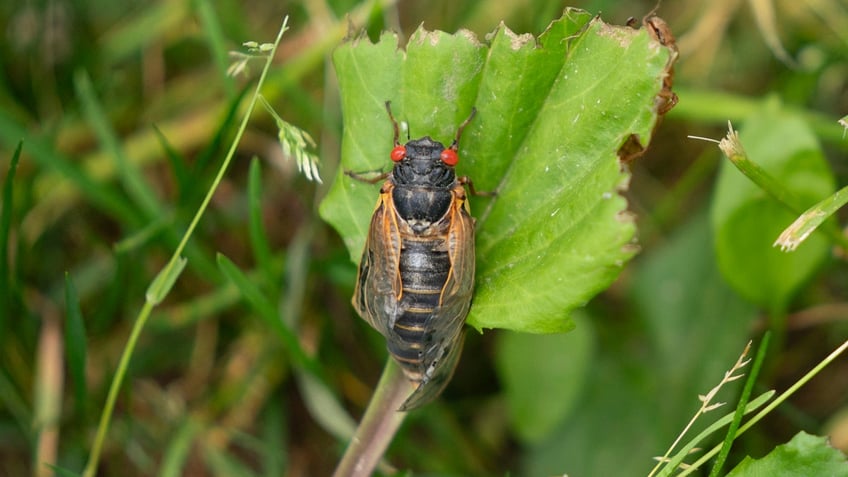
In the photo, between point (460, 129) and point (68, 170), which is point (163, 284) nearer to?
point (68, 170)

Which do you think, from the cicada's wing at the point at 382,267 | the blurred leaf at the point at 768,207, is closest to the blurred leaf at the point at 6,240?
the cicada's wing at the point at 382,267

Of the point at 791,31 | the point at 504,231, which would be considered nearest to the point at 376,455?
the point at 504,231

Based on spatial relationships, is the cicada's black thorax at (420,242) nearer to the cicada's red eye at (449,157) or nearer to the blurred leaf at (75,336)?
the cicada's red eye at (449,157)

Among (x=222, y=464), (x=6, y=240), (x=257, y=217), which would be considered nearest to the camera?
(x=6, y=240)

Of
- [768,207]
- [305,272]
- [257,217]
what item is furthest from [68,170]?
[768,207]

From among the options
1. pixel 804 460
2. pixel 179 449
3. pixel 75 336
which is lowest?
pixel 179 449

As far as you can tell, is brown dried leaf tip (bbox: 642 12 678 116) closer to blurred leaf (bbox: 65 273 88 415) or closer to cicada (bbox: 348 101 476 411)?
cicada (bbox: 348 101 476 411)
